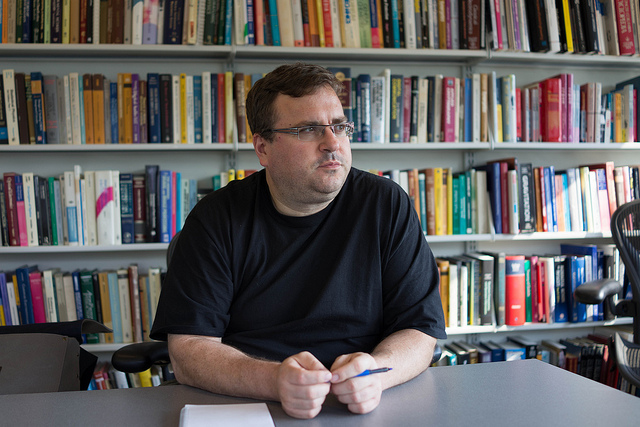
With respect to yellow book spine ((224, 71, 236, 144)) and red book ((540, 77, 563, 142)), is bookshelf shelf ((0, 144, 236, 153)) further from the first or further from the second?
red book ((540, 77, 563, 142))

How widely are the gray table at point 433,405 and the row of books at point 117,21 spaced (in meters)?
1.76

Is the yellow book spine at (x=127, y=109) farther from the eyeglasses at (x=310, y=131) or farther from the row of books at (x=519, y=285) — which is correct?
the row of books at (x=519, y=285)

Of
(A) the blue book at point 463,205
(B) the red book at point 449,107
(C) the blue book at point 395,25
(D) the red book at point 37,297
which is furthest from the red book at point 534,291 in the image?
(D) the red book at point 37,297

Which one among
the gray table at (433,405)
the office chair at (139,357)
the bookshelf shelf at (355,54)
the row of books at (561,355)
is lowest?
the row of books at (561,355)

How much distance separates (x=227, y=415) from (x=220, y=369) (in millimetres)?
180

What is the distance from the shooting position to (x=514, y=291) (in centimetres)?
255

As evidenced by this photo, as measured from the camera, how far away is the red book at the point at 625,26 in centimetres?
259

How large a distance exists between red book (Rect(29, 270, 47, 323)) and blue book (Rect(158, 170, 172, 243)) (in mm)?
544

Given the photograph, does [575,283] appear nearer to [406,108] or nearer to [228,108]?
[406,108]

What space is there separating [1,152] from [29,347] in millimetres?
1437

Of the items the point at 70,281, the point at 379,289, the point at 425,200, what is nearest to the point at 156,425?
the point at 379,289

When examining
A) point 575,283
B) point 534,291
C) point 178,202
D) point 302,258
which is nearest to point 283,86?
point 302,258

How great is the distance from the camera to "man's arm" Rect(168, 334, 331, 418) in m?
0.88

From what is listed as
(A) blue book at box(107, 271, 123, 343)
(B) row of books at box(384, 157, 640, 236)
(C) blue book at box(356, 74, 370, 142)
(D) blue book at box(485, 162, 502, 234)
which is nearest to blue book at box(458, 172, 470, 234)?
(B) row of books at box(384, 157, 640, 236)
